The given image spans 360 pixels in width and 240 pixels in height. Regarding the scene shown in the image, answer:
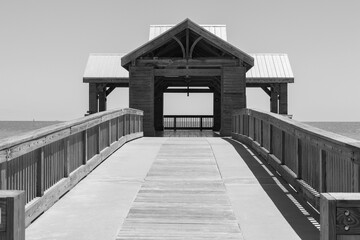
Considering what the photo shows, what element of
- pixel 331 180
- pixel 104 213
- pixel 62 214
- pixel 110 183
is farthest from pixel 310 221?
pixel 110 183

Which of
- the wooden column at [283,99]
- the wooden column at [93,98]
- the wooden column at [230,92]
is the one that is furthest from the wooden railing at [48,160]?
the wooden column at [283,99]

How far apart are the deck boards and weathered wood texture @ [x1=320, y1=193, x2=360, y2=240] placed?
5.82 ft

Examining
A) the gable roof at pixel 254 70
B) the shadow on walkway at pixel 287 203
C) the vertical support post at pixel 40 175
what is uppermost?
the gable roof at pixel 254 70

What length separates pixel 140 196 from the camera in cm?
668

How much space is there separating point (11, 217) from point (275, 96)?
2855 cm

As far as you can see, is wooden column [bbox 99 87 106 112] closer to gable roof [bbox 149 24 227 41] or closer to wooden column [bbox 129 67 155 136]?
gable roof [bbox 149 24 227 41]

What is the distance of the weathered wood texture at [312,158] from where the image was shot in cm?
488

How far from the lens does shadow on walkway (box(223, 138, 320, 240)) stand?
5121 millimetres

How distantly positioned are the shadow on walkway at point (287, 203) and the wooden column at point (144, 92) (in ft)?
38.3

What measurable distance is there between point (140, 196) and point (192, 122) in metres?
26.7

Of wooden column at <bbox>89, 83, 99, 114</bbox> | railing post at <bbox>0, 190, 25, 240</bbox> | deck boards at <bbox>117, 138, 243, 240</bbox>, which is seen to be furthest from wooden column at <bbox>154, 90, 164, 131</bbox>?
railing post at <bbox>0, 190, 25, 240</bbox>

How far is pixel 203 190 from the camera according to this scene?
280 inches

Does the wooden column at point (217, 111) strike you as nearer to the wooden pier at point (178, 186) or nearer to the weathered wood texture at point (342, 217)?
the wooden pier at point (178, 186)

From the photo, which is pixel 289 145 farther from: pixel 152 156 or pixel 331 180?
pixel 152 156
